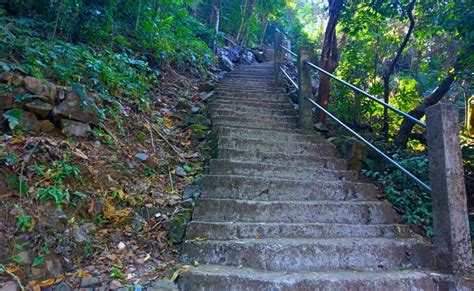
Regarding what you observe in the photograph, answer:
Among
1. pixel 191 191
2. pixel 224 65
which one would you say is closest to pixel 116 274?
pixel 191 191

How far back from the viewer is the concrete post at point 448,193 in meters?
2.02

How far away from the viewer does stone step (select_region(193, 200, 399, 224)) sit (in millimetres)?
2477

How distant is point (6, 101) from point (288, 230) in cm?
234

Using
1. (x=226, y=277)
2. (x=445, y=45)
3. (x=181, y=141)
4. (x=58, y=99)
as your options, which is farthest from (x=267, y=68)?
(x=226, y=277)

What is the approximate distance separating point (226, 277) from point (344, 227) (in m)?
1.10

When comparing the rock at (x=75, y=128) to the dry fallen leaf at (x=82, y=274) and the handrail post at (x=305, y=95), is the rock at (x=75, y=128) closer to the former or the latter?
the dry fallen leaf at (x=82, y=274)

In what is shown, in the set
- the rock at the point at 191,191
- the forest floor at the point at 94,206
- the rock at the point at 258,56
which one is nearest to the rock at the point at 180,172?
the forest floor at the point at 94,206

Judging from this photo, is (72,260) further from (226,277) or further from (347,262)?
(347,262)

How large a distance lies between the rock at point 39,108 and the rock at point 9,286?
4.47ft

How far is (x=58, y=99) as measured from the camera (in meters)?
2.68

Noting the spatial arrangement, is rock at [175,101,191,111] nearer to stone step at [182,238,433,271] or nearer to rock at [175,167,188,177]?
rock at [175,167,188,177]

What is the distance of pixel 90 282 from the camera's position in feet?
5.75

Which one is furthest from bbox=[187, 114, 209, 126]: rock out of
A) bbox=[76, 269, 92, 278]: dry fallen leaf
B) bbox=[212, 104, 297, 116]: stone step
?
bbox=[76, 269, 92, 278]: dry fallen leaf

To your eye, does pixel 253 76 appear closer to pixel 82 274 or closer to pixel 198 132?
pixel 198 132
